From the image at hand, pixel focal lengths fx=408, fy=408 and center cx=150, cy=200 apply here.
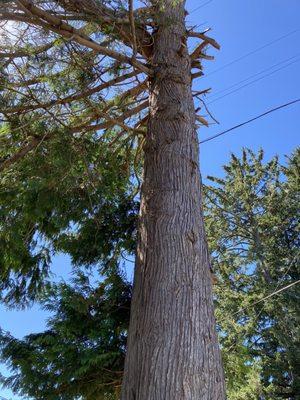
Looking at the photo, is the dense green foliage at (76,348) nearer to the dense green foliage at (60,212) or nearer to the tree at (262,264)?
the dense green foliage at (60,212)

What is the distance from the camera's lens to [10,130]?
4.09m

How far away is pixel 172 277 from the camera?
95.4 inches

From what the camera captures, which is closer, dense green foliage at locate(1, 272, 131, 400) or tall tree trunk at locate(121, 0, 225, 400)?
tall tree trunk at locate(121, 0, 225, 400)

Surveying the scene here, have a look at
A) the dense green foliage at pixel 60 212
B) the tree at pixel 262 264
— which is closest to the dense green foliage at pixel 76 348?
the dense green foliage at pixel 60 212

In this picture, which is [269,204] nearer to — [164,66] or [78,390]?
[164,66]

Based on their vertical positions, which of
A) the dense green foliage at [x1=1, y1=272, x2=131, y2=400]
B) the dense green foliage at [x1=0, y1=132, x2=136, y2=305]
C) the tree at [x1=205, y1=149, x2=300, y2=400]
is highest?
the tree at [x1=205, y1=149, x2=300, y2=400]

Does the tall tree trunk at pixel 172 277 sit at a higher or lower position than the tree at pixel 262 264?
lower

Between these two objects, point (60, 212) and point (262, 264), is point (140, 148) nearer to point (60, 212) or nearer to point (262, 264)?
point (60, 212)

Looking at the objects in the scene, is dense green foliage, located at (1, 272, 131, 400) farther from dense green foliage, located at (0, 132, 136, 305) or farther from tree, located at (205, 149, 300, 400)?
tree, located at (205, 149, 300, 400)

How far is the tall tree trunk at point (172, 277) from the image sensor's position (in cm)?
201

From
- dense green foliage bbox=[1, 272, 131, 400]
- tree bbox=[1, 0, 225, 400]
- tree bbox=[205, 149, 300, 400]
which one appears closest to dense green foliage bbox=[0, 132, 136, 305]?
tree bbox=[1, 0, 225, 400]

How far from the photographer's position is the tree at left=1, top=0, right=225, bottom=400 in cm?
214

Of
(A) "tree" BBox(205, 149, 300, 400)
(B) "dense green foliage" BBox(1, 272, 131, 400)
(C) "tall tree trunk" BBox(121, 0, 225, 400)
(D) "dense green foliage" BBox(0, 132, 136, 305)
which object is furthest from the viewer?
(A) "tree" BBox(205, 149, 300, 400)

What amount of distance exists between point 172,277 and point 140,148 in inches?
107
